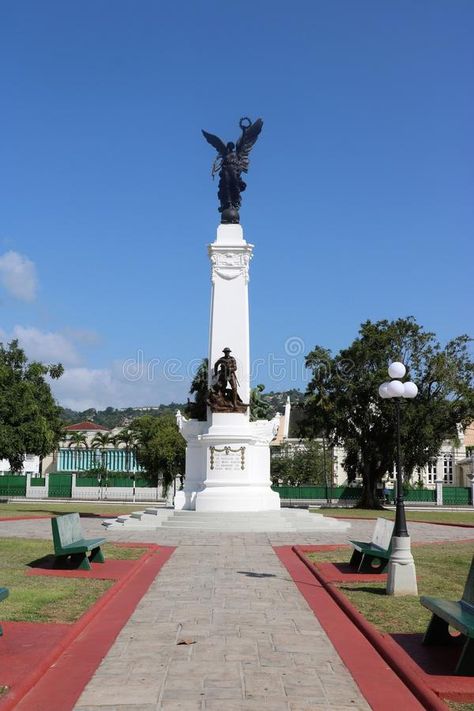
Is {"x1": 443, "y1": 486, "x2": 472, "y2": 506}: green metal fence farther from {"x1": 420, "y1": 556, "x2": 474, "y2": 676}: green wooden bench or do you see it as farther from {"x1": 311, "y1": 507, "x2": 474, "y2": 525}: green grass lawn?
{"x1": 420, "y1": 556, "x2": 474, "y2": 676}: green wooden bench

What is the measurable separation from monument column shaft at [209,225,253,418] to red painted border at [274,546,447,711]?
14899 mm

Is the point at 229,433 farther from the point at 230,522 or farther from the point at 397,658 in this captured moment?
the point at 397,658

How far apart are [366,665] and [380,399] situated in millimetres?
36080

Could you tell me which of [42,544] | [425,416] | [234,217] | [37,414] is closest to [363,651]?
[42,544]

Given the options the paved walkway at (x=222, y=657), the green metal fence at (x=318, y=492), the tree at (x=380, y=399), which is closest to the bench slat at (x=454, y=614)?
the paved walkway at (x=222, y=657)

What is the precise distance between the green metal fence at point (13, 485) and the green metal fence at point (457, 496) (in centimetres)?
3411

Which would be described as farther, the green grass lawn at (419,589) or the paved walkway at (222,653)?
the green grass lawn at (419,589)

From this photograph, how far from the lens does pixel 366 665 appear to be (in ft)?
22.8

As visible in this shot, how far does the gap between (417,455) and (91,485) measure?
30216mm

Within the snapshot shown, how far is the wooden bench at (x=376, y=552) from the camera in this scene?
12.5m

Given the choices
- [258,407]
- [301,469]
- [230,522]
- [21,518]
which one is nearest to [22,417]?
[21,518]

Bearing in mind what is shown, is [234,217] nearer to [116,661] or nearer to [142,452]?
[116,661]

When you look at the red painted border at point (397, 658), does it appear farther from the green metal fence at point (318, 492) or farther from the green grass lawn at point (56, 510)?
the green metal fence at point (318, 492)

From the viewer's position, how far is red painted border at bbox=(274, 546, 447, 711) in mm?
5848
